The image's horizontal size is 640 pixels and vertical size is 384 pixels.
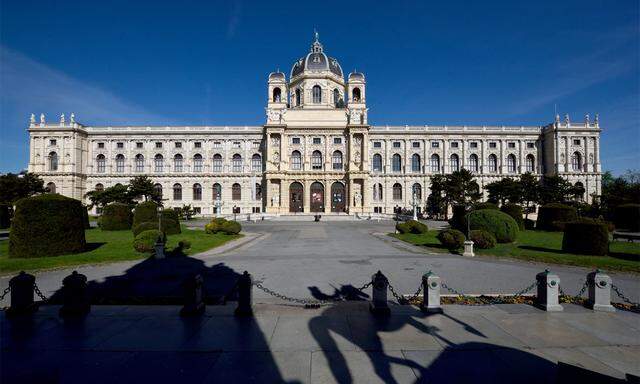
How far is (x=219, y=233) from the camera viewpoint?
26500 mm

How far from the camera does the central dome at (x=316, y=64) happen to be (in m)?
60.7

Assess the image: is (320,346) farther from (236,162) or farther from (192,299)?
(236,162)

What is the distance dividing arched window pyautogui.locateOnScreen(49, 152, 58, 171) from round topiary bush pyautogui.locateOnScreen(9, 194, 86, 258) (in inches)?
2067

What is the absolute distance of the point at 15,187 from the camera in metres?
37.3

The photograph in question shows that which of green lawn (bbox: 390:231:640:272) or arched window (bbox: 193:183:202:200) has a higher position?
arched window (bbox: 193:183:202:200)

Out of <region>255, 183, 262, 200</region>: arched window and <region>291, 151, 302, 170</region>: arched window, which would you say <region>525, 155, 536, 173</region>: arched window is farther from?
<region>255, 183, 262, 200</region>: arched window

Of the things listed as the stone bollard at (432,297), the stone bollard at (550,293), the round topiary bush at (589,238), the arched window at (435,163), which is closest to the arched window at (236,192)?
the arched window at (435,163)

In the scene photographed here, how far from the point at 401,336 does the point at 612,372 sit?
10.9 ft

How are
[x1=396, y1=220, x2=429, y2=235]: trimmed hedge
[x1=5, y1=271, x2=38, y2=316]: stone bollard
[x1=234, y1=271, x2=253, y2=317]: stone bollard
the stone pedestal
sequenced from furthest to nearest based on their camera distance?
[x1=396, y1=220, x2=429, y2=235]: trimmed hedge < the stone pedestal < [x1=234, y1=271, x2=253, y2=317]: stone bollard < [x1=5, y1=271, x2=38, y2=316]: stone bollard

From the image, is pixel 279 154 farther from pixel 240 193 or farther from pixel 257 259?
pixel 257 259

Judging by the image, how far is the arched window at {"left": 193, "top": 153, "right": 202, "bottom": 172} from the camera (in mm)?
59978

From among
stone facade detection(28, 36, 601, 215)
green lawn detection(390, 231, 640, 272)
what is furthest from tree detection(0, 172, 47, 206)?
green lawn detection(390, 231, 640, 272)

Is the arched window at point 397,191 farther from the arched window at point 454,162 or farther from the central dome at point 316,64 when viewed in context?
the central dome at point 316,64

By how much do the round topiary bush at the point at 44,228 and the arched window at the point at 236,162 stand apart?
4381 cm
